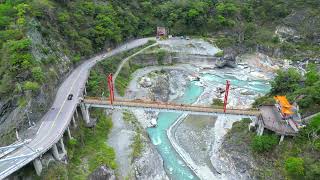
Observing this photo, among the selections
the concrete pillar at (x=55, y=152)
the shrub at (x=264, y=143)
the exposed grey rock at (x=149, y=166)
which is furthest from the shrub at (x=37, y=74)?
the shrub at (x=264, y=143)

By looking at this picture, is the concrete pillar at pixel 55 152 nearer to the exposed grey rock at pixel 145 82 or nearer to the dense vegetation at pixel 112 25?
the dense vegetation at pixel 112 25

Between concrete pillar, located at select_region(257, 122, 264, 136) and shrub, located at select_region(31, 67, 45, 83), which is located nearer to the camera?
concrete pillar, located at select_region(257, 122, 264, 136)

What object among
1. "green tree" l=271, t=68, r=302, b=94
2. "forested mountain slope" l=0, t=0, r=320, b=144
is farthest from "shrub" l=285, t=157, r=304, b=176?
"forested mountain slope" l=0, t=0, r=320, b=144

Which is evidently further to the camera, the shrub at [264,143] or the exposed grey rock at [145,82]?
the exposed grey rock at [145,82]

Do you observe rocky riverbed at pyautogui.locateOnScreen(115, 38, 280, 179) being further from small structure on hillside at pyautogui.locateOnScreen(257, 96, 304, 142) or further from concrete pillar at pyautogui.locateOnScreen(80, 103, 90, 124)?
concrete pillar at pyautogui.locateOnScreen(80, 103, 90, 124)

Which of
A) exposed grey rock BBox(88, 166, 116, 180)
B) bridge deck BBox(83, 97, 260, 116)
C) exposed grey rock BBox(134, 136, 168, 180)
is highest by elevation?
bridge deck BBox(83, 97, 260, 116)
